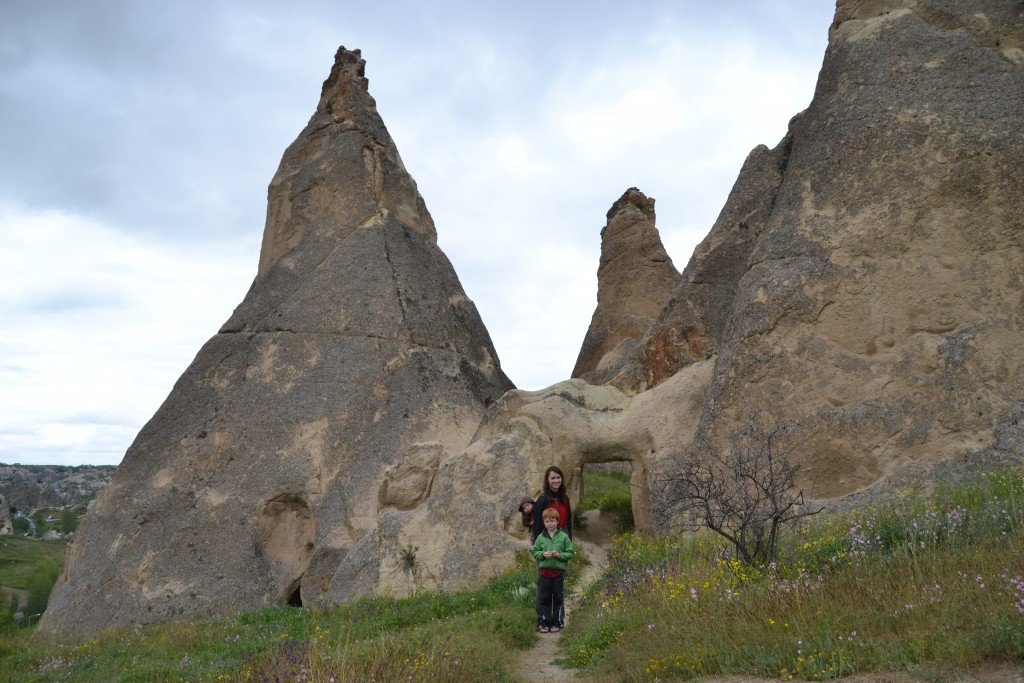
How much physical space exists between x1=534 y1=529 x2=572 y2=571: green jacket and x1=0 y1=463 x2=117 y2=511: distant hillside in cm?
7712

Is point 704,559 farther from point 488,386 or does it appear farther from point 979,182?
point 488,386

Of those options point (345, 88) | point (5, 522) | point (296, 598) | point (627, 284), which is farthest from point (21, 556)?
point (296, 598)

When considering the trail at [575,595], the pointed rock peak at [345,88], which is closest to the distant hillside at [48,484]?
the pointed rock peak at [345,88]

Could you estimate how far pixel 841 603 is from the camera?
15.6ft

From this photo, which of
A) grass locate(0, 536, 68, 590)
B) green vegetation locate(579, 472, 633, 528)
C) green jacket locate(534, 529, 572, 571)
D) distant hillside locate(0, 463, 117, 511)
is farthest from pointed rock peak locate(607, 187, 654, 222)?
distant hillside locate(0, 463, 117, 511)

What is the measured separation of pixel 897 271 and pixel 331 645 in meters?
6.92

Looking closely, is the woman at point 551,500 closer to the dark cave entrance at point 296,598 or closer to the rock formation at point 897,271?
the rock formation at point 897,271

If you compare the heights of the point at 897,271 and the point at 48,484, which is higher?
the point at 48,484

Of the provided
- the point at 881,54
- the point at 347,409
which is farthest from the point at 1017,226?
the point at 347,409

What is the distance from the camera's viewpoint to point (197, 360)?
44.3 feet

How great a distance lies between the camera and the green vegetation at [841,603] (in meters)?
4.04

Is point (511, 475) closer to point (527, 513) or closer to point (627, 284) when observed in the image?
point (527, 513)

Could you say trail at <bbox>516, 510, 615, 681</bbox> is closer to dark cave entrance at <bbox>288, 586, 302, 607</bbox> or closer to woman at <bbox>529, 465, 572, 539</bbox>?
woman at <bbox>529, 465, 572, 539</bbox>

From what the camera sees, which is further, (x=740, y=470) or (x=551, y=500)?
(x=551, y=500)
